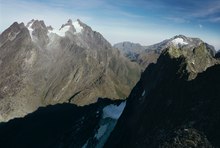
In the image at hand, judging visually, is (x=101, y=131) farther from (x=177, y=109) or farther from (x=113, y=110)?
(x=177, y=109)

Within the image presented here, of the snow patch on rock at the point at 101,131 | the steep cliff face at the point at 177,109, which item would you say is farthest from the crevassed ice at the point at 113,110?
the steep cliff face at the point at 177,109

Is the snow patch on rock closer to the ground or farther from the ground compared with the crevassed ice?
closer to the ground

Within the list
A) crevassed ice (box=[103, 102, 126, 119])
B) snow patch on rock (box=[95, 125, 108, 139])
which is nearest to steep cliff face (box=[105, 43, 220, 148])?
snow patch on rock (box=[95, 125, 108, 139])

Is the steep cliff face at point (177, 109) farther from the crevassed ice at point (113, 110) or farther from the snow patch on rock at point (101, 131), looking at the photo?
the crevassed ice at point (113, 110)

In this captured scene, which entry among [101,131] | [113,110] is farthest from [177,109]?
[113,110]

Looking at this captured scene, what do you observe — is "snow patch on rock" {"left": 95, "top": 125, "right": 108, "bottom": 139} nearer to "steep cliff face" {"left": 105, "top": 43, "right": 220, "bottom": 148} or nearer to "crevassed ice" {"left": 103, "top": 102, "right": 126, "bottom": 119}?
"crevassed ice" {"left": 103, "top": 102, "right": 126, "bottom": 119}
